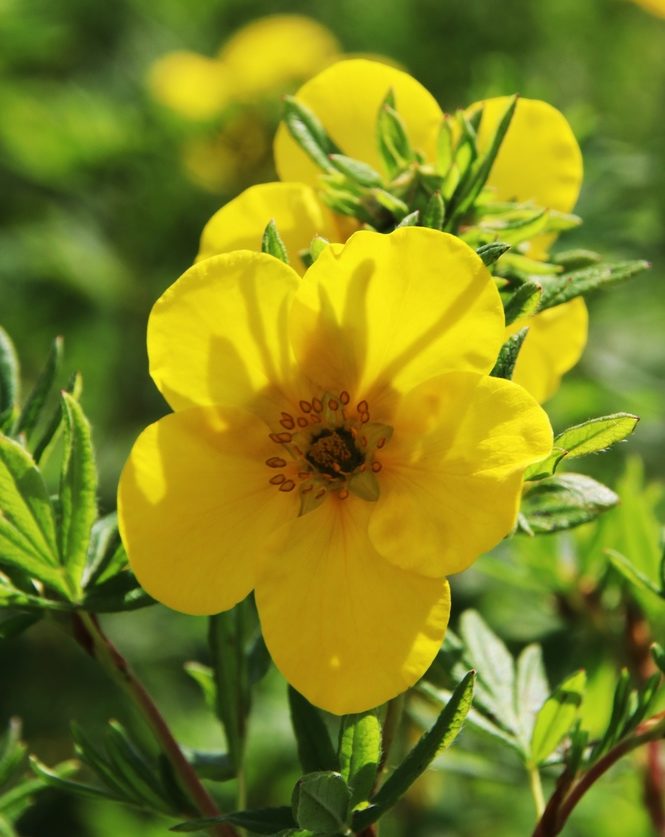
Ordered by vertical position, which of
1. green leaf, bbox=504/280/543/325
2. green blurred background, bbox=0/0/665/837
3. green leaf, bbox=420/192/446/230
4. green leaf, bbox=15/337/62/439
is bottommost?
green blurred background, bbox=0/0/665/837

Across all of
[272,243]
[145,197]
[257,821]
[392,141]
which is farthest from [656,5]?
[145,197]

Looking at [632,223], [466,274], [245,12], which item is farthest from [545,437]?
[245,12]

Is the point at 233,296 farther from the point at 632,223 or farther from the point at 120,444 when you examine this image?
the point at 120,444

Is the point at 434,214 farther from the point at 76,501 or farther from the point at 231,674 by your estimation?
the point at 231,674

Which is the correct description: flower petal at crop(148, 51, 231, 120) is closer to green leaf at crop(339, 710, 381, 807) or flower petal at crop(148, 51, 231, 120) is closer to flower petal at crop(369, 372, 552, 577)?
flower petal at crop(369, 372, 552, 577)

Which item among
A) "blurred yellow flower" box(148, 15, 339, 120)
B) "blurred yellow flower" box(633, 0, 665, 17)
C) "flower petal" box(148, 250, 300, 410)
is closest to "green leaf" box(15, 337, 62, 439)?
"flower petal" box(148, 250, 300, 410)

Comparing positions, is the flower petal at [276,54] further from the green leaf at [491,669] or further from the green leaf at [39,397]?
the green leaf at [491,669]
